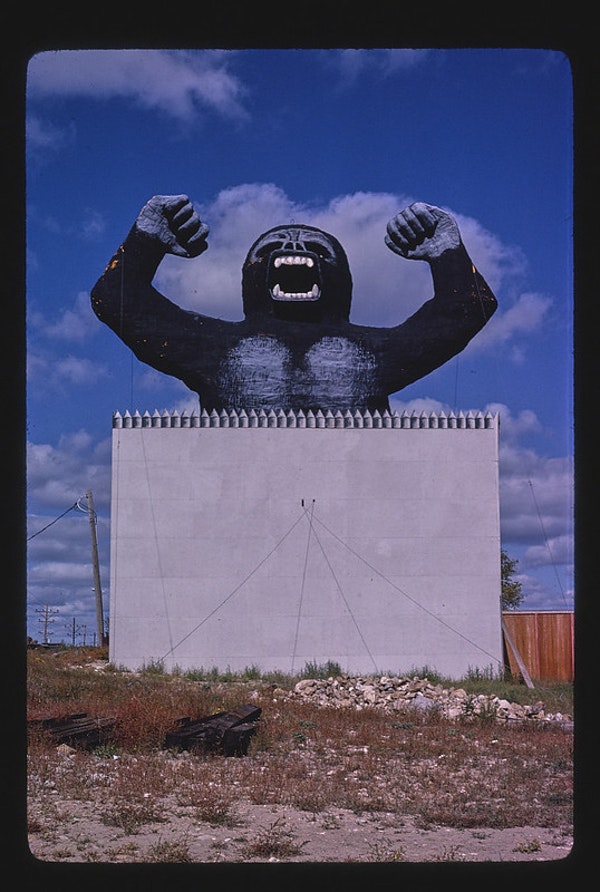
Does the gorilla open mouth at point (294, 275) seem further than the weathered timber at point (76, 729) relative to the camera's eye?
Yes

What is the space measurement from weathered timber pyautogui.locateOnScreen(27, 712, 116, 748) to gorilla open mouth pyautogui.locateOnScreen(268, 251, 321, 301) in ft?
33.8

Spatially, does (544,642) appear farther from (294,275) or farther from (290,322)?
(294,275)

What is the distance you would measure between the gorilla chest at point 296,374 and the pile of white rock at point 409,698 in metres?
5.33

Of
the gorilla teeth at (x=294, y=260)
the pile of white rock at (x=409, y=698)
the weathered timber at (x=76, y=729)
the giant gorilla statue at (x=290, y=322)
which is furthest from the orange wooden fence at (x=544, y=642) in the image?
the weathered timber at (x=76, y=729)

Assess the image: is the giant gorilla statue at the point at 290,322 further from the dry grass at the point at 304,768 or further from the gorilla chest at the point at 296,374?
the dry grass at the point at 304,768

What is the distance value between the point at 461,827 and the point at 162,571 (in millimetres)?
10427

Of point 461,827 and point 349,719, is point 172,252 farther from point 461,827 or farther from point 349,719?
point 461,827

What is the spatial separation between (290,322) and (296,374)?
114 cm

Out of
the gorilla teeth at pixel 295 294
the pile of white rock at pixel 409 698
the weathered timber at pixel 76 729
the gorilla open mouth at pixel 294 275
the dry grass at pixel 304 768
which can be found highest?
the gorilla open mouth at pixel 294 275

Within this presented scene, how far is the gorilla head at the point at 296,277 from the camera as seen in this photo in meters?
18.1

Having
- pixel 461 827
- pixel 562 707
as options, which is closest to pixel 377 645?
pixel 562 707

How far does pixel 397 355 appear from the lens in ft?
58.9

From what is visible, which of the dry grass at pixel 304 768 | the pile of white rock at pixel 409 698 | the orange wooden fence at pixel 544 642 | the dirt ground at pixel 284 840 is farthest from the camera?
the orange wooden fence at pixel 544 642

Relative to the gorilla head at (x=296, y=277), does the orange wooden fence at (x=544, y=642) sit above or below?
below
